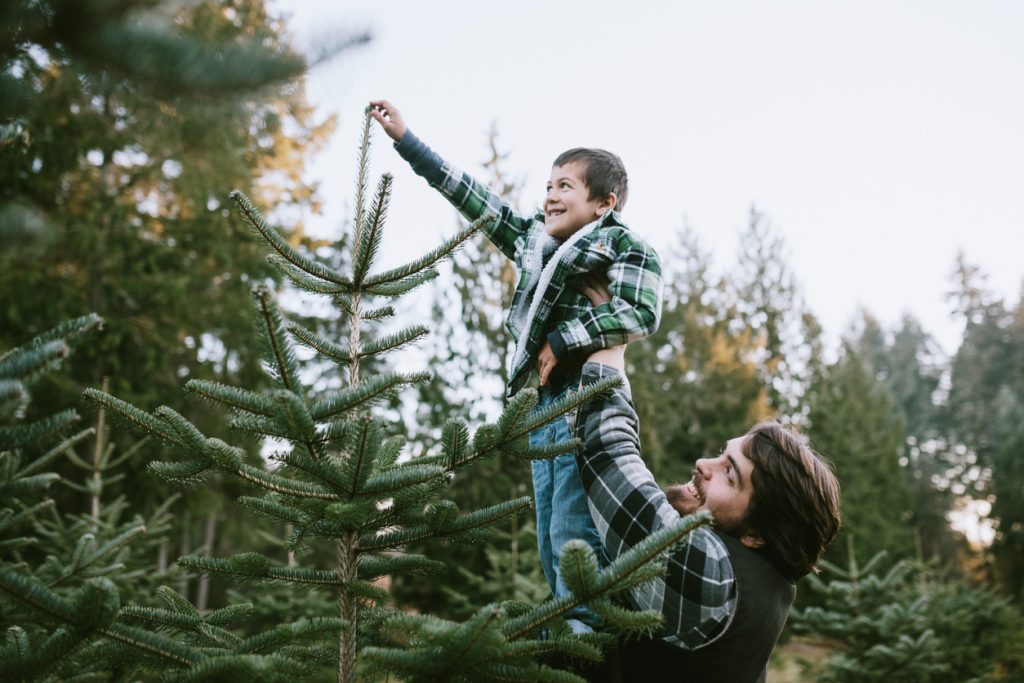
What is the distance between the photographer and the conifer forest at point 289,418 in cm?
130

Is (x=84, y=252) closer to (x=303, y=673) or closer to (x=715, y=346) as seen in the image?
(x=303, y=673)

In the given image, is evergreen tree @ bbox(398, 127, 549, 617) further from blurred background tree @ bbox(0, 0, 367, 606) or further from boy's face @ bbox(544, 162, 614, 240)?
boy's face @ bbox(544, 162, 614, 240)

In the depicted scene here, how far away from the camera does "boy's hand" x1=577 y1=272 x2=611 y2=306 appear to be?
2.43 m

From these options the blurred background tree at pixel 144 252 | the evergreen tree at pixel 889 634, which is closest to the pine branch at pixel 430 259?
the blurred background tree at pixel 144 252

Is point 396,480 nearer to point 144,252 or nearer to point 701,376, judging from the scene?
point 144,252

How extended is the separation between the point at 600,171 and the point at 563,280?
2.24 ft

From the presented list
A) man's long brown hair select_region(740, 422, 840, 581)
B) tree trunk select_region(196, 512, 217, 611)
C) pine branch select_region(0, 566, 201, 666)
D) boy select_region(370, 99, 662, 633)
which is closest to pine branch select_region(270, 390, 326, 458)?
pine branch select_region(0, 566, 201, 666)

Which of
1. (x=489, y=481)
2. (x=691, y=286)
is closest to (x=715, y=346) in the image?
(x=691, y=286)

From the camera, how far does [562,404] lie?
1.81m

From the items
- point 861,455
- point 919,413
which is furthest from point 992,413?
point 861,455

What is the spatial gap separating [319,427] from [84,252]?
28.4 ft

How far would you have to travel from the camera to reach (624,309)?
220 cm

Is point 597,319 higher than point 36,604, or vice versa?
point 597,319

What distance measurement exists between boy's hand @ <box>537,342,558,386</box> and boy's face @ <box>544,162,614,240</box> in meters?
0.66
